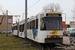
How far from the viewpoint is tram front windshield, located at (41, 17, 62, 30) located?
12.0 m

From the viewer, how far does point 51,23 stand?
12.0 metres

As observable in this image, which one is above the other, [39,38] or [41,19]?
[41,19]

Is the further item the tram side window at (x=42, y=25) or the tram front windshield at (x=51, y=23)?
the tram side window at (x=42, y=25)

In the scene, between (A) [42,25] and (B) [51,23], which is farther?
(A) [42,25]

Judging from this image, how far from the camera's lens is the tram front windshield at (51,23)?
12.0m

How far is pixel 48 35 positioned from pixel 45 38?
38 cm

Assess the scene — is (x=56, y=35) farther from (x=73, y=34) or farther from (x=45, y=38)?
(x=73, y=34)

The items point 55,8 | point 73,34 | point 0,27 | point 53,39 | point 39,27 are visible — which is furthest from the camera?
point 0,27

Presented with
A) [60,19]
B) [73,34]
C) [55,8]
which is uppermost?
[55,8]

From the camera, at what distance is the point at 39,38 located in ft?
40.5

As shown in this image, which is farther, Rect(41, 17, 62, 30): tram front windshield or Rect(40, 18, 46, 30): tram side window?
Rect(40, 18, 46, 30): tram side window

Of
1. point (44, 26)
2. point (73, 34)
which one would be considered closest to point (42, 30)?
point (44, 26)

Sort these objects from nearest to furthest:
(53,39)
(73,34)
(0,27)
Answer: (53,39) < (73,34) < (0,27)

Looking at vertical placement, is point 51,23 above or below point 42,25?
above
